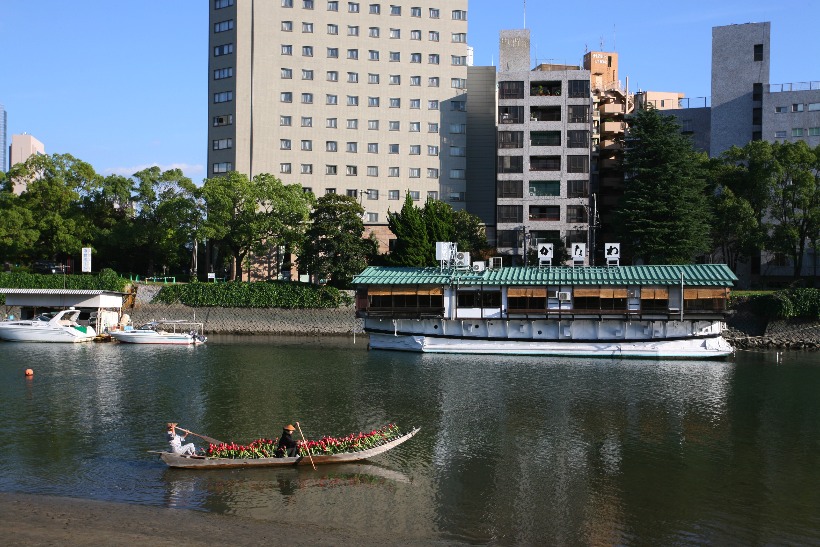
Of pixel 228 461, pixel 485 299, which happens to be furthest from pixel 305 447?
pixel 485 299

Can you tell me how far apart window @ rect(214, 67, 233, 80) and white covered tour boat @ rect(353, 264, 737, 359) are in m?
53.4

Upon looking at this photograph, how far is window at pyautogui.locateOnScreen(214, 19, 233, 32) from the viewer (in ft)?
372

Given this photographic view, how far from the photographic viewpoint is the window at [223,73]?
113m

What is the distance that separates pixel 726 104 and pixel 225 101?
72.8 m

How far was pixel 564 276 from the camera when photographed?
236 feet

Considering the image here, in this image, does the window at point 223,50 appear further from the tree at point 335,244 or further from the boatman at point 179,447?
the boatman at point 179,447

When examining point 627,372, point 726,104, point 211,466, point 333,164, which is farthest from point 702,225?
point 211,466

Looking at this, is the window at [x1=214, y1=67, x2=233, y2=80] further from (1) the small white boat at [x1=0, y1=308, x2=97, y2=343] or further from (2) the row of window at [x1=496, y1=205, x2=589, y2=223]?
(1) the small white boat at [x1=0, y1=308, x2=97, y2=343]

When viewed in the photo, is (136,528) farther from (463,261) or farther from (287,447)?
(463,261)

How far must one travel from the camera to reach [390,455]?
34.2 metres

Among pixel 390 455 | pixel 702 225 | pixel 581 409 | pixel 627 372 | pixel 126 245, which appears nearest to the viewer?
pixel 390 455

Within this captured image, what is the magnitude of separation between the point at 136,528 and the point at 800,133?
103730 millimetres

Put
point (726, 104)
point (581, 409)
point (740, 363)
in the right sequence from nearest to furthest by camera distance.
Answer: point (581, 409), point (740, 363), point (726, 104)

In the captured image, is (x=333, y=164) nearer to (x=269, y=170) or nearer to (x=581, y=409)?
(x=269, y=170)
